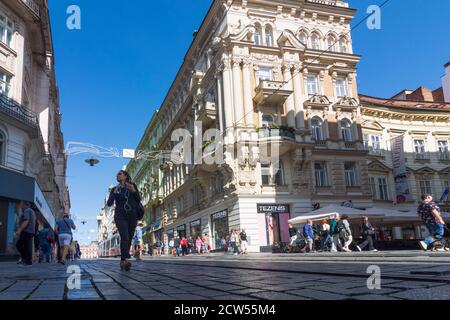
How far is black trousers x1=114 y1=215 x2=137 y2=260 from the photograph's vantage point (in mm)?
7512

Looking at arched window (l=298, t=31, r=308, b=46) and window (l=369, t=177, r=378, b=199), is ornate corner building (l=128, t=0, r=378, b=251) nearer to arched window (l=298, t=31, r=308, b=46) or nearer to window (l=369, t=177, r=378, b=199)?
arched window (l=298, t=31, r=308, b=46)

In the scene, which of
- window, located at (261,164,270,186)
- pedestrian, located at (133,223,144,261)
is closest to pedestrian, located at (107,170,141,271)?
pedestrian, located at (133,223,144,261)

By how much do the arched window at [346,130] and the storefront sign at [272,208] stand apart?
26.8ft

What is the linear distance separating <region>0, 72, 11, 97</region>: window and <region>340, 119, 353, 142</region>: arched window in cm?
2307

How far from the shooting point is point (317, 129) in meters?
31.9

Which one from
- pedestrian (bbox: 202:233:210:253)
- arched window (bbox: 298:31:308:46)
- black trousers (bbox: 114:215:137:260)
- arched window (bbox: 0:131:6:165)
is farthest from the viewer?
arched window (bbox: 298:31:308:46)

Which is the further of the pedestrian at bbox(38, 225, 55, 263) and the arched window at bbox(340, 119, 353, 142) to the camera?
the arched window at bbox(340, 119, 353, 142)

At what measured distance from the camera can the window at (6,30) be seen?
67.6 feet

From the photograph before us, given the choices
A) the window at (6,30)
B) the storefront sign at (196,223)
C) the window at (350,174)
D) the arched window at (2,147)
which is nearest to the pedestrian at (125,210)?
the arched window at (2,147)

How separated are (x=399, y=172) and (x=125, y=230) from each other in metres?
31.8

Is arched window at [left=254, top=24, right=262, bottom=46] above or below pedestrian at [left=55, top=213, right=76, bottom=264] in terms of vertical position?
above

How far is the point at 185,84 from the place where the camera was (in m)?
41.7
